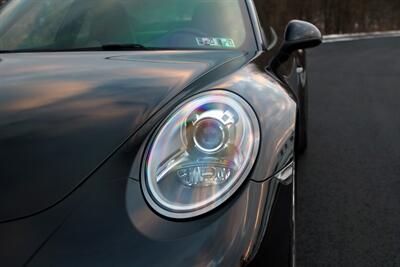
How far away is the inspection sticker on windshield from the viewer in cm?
246

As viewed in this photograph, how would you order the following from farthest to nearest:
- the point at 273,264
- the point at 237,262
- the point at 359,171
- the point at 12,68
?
the point at 359,171 → the point at 12,68 → the point at 273,264 → the point at 237,262

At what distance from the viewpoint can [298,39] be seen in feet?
9.17

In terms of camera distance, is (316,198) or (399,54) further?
(399,54)

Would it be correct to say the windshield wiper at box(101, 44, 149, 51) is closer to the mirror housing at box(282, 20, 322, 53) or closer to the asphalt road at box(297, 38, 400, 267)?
the mirror housing at box(282, 20, 322, 53)

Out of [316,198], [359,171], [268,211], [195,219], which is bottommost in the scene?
[359,171]

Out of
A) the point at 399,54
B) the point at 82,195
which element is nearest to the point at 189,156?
the point at 82,195

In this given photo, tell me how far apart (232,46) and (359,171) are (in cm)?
190

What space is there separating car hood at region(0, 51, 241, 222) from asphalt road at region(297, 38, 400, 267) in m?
1.27

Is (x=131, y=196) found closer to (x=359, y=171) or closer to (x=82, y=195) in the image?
(x=82, y=195)

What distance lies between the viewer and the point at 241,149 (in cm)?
159

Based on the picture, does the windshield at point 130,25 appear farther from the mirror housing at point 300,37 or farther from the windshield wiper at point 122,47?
the mirror housing at point 300,37

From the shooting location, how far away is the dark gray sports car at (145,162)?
137 cm

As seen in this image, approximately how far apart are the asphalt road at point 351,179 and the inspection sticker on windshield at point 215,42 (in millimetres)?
1101

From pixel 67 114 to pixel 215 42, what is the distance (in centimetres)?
101
